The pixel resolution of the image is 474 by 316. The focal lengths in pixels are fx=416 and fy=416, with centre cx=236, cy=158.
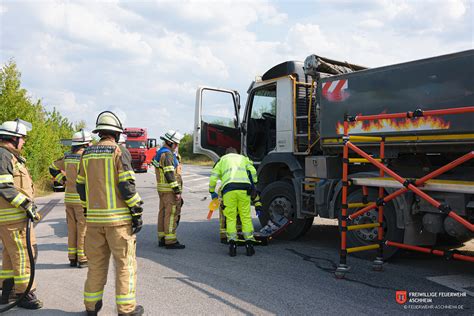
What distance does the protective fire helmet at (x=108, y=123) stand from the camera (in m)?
3.90

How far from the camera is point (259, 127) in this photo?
7.71m

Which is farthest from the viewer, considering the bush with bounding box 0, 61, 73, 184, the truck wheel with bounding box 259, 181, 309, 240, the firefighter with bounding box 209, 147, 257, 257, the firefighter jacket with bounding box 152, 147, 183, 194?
the bush with bounding box 0, 61, 73, 184

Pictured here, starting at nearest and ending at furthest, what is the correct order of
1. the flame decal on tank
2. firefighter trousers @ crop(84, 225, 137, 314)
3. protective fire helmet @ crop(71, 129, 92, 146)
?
firefighter trousers @ crop(84, 225, 137, 314) → the flame decal on tank → protective fire helmet @ crop(71, 129, 92, 146)

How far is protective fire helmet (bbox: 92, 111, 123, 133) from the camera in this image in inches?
153

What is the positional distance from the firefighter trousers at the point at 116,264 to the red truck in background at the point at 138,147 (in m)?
25.0

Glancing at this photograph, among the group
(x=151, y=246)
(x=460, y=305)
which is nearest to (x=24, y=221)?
(x=151, y=246)

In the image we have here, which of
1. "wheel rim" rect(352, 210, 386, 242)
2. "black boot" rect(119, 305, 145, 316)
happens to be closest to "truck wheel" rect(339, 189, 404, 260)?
"wheel rim" rect(352, 210, 386, 242)

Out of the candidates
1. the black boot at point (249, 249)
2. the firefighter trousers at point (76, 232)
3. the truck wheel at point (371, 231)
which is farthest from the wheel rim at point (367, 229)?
the firefighter trousers at point (76, 232)

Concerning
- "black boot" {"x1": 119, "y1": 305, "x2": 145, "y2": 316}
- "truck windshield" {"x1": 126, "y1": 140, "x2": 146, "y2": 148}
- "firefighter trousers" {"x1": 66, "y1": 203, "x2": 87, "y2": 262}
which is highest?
"truck windshield" {"x1": 126, "y1": 140, "x2": 146, "y2": 148}

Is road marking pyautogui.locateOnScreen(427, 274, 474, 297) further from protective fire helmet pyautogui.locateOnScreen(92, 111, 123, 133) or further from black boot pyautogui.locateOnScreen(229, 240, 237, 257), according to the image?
protective fire helmet pyautogui.locateOnScreen(92, 111, 123, 133)

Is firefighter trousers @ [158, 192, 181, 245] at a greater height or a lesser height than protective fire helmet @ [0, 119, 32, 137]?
lesser

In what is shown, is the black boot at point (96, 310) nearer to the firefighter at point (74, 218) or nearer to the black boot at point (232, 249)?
the firefighter at point (74, 218)

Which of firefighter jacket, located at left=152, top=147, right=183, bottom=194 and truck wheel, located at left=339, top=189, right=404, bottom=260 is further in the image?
firefighter jacket, located at left=152, top=147, right=183, bottom=194

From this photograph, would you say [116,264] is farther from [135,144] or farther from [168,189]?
[135,144]
